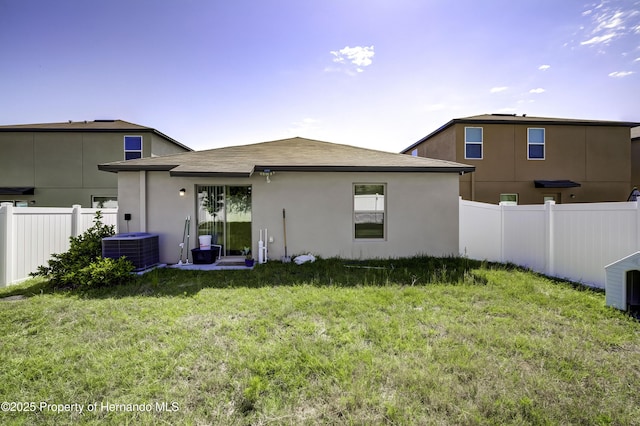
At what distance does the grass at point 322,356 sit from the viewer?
7.23 ft

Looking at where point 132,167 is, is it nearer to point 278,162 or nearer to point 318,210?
point 278,162

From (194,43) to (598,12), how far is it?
490 inches

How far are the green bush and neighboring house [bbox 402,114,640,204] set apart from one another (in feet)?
46.1

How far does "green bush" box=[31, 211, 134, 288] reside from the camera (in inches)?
209

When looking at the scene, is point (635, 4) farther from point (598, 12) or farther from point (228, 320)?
point (228, 320)

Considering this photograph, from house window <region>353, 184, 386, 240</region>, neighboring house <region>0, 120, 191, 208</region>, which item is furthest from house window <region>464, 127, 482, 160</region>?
neighboring house <region>0, 120, 191, 208</region>

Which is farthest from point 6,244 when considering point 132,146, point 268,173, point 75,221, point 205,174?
point 132,146

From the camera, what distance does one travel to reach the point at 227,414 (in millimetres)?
2162

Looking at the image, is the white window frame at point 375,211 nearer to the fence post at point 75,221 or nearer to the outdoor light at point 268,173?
the outdoor light at point 268,173

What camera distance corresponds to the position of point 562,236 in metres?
5.91

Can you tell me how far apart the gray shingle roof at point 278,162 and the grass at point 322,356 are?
10.6ft

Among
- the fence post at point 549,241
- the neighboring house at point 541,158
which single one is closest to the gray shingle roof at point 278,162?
the fence post at point 549,241

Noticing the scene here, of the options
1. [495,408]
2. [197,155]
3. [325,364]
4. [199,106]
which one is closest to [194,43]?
[199,106]

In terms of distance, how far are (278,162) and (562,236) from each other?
708 centimetres
